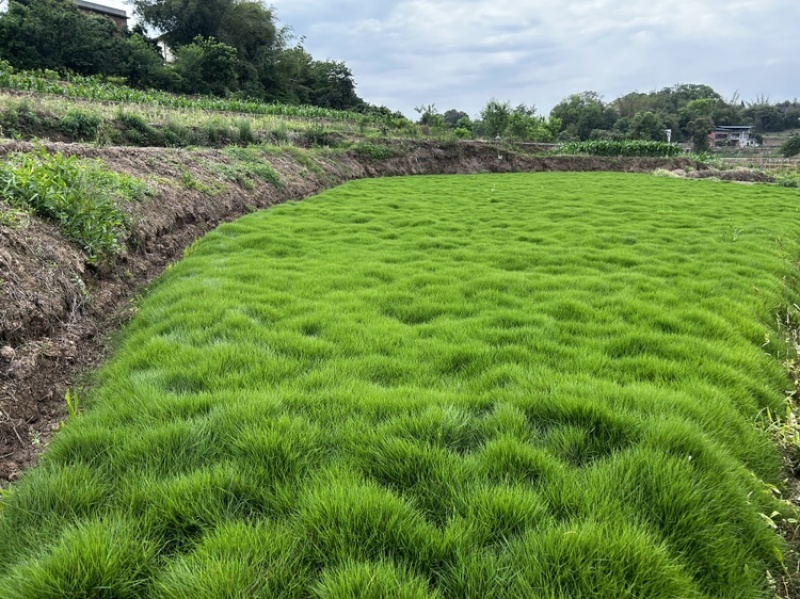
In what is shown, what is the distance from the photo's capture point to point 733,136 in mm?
99000

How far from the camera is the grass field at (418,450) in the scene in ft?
5.97

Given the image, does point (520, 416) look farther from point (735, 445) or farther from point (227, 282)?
point (227, 282)

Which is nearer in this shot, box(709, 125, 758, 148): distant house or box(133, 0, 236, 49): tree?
box(133, 0, 236, 49): tree

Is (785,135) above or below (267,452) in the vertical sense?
above

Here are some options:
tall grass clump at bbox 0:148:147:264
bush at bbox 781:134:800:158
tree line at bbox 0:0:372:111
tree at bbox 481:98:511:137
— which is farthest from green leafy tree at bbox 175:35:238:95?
bush at bbox 781:134:800:158

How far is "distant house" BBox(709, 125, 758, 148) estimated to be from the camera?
92562 mm

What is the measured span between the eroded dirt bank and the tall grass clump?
8.5 inches

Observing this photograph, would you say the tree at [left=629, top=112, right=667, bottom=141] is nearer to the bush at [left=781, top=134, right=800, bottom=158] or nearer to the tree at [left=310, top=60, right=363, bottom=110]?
the bush at [left=781, top=134, right=800, bottom=158]

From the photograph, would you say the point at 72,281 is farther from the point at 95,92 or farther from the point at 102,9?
the point at 102,9

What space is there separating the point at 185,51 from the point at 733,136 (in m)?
109

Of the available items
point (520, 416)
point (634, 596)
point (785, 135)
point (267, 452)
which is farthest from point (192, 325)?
point (785, 135)

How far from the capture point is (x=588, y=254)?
753cm

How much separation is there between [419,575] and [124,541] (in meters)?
1.24

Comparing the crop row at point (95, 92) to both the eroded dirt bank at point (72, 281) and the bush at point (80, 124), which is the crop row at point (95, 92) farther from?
the eroded dirt bank at point (72, 281)
